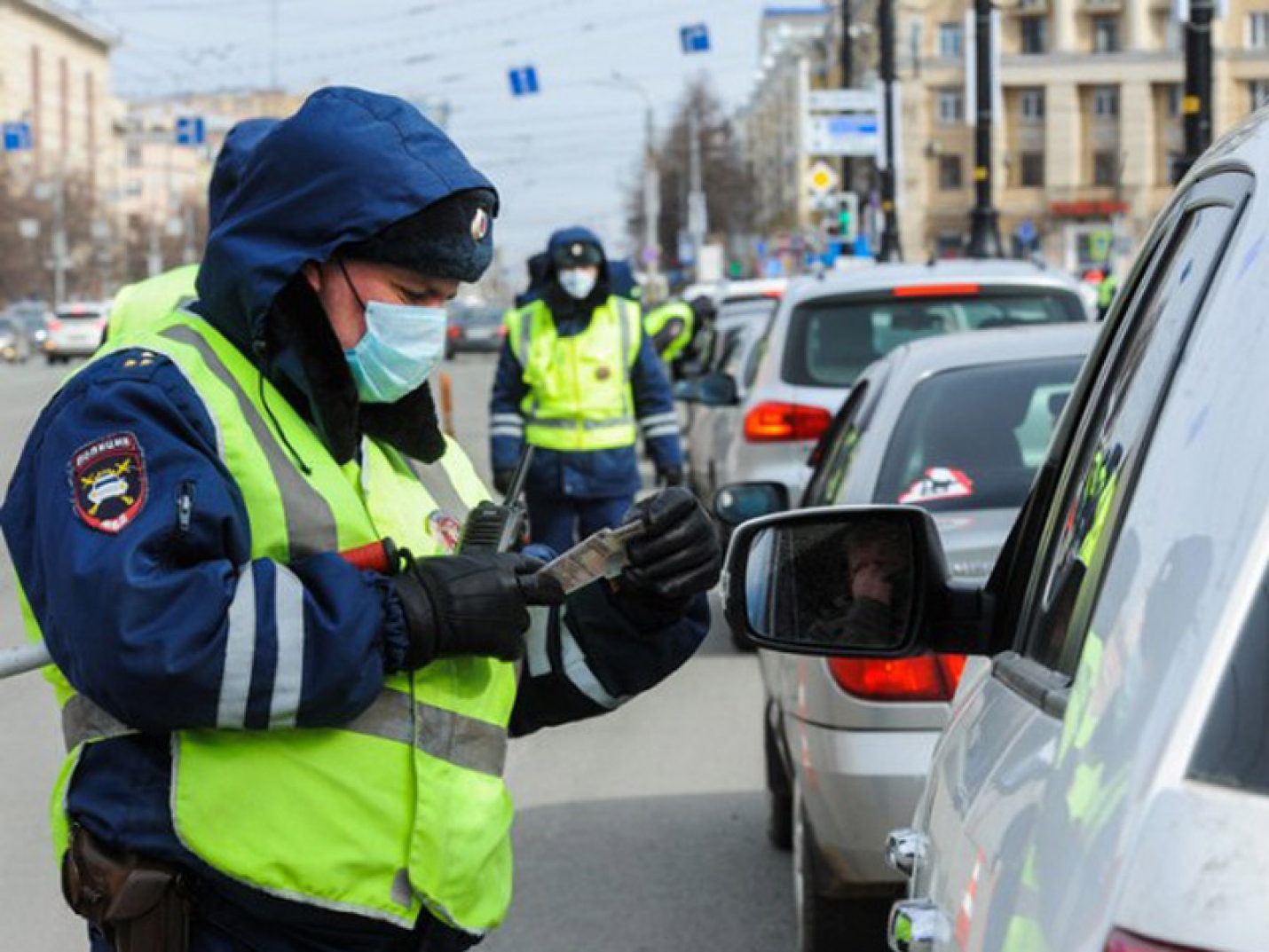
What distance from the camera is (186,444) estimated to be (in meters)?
3.00

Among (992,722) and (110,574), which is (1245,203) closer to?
(992,722)

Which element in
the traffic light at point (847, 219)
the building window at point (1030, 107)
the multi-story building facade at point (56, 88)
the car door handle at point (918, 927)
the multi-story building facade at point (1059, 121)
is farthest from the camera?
the multi-story building facade at point (56, 88)

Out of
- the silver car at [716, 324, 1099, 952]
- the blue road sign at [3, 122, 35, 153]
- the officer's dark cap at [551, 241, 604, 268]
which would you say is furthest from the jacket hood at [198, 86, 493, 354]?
the blue road sign at [3, 122, 35, 153]

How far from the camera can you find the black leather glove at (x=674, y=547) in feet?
10.7

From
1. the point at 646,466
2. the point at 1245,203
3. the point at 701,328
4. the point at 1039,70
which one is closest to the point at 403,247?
the point at 1245,203

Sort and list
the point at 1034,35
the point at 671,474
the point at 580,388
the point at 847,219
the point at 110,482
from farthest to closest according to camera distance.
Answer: the point at 1034,35 → the point at 847,219 → the point at 671,474 → the point at 580,388 → the point at 110,482

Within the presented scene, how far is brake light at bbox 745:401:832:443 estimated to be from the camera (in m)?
12.3

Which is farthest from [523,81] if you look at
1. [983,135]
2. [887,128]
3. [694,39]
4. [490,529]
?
[490,529]

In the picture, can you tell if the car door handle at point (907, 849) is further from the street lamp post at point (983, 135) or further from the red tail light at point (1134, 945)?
the street lamp post at point (983, 135)

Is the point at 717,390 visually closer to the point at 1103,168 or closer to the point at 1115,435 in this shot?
the point at 1115,435

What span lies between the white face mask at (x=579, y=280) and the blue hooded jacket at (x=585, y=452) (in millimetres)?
37

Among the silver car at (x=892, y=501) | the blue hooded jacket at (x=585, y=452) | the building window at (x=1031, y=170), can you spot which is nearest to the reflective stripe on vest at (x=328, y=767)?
the silver car at (x=892, y=501)

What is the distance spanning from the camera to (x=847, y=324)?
1202 centimetres

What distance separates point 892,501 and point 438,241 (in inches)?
131
